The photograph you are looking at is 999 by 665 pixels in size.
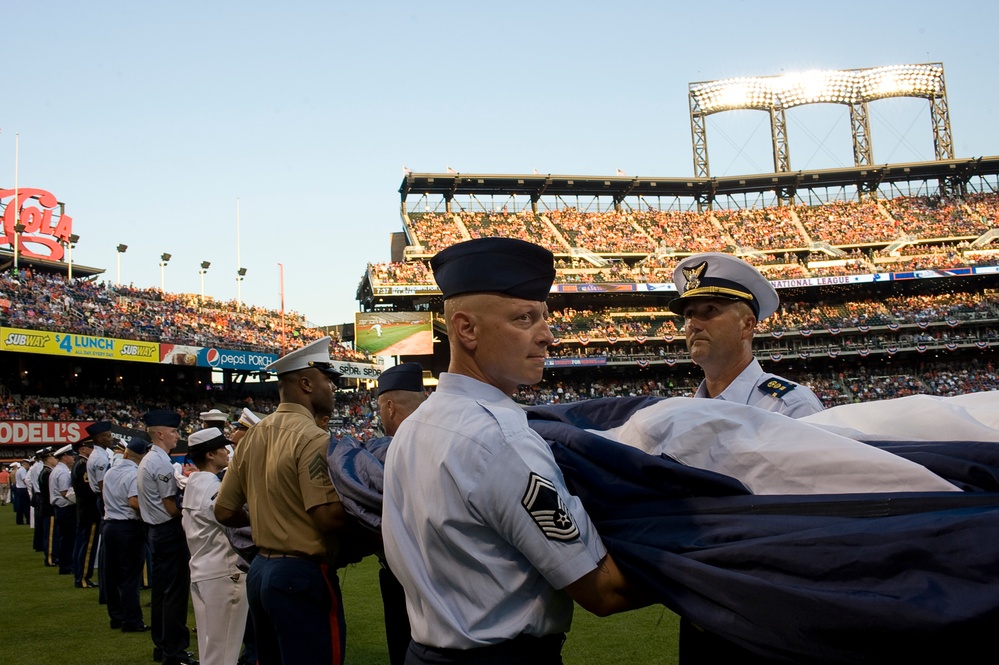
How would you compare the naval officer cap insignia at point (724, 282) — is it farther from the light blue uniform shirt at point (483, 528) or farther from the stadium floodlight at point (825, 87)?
the stadium floodlight at point (825, 87)

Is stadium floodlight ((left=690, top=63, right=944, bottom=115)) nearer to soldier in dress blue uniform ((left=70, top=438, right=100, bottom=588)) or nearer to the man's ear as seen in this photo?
soldier in dress blue uniform ((left=70, top=438, right=100, bottom=588))

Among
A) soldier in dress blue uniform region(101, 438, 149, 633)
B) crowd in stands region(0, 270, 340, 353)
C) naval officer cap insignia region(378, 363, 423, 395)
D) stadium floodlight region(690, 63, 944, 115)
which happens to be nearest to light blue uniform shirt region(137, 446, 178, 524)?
soldier in dress blue uniform region(101, 438, 149, 633)

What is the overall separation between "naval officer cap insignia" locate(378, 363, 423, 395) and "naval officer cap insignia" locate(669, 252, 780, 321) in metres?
1.90

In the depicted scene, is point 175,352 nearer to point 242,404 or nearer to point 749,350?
point 242,404

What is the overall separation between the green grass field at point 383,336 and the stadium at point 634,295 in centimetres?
11

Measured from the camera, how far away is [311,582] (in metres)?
3.87

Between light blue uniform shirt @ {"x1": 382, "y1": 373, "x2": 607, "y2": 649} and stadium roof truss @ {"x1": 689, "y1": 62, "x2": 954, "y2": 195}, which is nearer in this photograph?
light blue uniform shirt @ {"x1": 382, "y1": 373, "x2": 607, "y2": 649}

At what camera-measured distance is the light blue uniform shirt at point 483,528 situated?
181 cm

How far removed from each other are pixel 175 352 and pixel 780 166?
3746cm

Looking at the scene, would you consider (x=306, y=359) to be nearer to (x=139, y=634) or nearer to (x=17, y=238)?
(x=139, y=634)

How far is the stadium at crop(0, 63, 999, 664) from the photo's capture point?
3712 cm

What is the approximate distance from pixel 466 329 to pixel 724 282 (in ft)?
5.60

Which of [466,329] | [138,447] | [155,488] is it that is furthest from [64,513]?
[466,329]

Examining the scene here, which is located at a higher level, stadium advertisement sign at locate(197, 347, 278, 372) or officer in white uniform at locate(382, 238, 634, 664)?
officer in white uniform at locate(382, 238, 634, 664)
